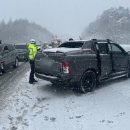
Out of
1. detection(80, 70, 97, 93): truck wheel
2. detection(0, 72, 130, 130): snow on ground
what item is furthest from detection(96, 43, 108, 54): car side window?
detection(0, 72, 130, 130): snow on ground

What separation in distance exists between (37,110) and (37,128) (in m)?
1.36

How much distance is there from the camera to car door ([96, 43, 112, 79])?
38.4ft

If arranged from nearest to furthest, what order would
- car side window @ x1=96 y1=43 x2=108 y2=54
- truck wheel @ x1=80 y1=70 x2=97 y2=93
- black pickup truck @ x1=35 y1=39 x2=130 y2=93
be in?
black pickup truck @ x1=35 y1=39 x2=130 y2=93, truck wheel @ x1=80 y1=70 x2=97 y2=93, car side window @ x1=96 y1=43 x2=108 y2=54

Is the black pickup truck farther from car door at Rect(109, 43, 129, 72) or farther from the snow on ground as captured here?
the snow on ground

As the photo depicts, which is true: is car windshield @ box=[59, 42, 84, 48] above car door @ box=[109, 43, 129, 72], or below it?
above

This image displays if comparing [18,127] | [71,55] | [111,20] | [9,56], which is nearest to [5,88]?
[71,55]

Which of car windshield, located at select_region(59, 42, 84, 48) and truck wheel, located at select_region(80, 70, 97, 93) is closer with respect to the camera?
truck wheel, located at select_region(80, 70, 97, 93)

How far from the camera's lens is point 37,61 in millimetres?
11781

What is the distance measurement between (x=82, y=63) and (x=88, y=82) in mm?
761

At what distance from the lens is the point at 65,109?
9.65 metres

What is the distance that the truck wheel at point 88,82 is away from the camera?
1108 centimetres

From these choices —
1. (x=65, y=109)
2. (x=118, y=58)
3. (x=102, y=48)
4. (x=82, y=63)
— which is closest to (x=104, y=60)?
(x=102, y=48)

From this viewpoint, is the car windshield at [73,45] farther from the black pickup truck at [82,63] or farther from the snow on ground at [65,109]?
the snow on ground at [65,109]

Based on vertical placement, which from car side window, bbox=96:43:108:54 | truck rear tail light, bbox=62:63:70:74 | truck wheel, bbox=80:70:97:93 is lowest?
truck wheel, bbox=80:70:97:93
